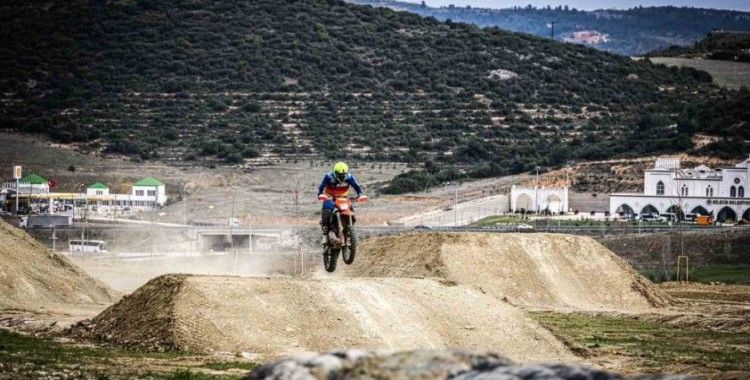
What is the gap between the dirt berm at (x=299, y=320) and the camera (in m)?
32.4

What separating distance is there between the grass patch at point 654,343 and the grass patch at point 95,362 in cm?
903

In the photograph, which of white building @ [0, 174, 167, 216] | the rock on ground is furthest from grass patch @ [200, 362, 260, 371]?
white building @ [0, 174, 167, 216]

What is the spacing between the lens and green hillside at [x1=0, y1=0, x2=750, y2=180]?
155000 millimetres

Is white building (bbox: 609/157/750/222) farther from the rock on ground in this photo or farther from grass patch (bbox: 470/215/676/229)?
the rock on ground

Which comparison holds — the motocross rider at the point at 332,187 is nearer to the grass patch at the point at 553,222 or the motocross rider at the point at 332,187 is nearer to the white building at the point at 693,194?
the grass patch at the point at 553,222

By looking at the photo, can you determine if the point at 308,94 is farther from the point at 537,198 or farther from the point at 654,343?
the point at 654,343

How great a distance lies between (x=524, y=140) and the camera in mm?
165000

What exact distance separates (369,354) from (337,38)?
175m

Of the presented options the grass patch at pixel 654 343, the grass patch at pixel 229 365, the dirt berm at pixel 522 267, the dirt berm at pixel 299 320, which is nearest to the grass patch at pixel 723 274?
the dirt berm at pixel 522 267

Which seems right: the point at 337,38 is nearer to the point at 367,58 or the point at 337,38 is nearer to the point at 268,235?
the point at 367,58

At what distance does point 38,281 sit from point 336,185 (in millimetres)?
11386

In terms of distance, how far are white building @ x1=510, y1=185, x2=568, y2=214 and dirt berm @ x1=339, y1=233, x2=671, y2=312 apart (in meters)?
67.1

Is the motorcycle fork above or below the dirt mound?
above

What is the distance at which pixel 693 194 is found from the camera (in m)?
123
